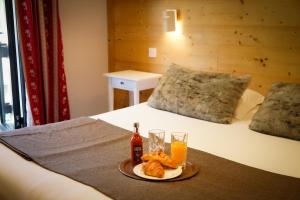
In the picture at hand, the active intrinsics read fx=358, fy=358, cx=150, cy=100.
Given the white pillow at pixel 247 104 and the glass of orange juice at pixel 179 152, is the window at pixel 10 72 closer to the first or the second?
the white pillow at pixel 247 104

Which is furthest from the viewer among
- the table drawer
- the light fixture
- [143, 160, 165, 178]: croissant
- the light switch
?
the light switch

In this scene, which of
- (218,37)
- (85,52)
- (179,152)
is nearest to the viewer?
(179,152)

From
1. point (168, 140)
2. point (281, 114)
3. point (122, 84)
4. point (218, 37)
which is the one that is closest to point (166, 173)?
point (168, 140)

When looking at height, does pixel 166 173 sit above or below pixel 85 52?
below

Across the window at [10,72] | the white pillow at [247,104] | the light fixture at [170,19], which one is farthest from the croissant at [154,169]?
the window at [10,72]

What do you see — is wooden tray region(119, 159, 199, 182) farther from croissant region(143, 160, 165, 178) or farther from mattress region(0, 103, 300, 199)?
mattress region(0, 103, 300, 199)

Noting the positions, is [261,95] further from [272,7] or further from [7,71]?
[7,71]

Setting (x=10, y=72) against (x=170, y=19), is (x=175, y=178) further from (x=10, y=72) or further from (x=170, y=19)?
(x=10, y=72)

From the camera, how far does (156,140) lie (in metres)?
1.79

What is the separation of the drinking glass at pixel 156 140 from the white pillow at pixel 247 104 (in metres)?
1.03

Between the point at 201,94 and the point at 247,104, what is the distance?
363 millimetres

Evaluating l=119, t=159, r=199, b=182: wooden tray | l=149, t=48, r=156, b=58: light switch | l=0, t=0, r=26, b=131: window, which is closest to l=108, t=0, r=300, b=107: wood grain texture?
l=149, t=48, r=156, b=58: light switch

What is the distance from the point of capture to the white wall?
3.82 m

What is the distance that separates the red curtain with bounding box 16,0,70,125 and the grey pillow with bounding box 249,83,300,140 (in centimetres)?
206
